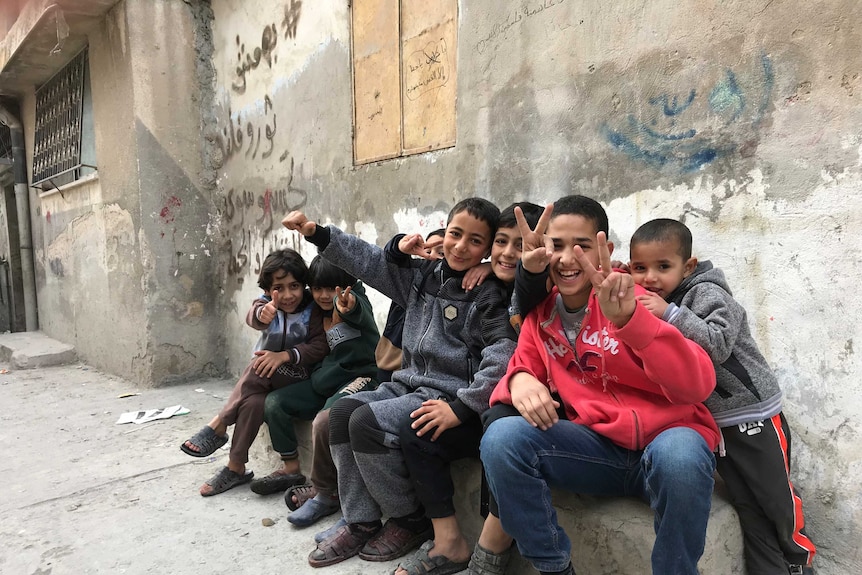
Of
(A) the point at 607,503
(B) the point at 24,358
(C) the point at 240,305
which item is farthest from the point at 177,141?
(A) the point at 607,503

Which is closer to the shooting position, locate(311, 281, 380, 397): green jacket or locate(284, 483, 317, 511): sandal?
locate(284, 483, 317, 511): sandal

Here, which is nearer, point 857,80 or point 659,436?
point 659,436

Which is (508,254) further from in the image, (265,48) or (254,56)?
(254,56)

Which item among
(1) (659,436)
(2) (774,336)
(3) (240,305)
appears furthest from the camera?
(3) (240,305)

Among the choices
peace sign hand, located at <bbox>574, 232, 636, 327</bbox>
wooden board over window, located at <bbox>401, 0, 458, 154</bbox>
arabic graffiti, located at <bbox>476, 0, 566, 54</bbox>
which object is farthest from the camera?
wooden board over window, located at <bbox>401, 0, 458, 154</bbox>

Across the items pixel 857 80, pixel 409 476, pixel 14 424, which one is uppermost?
pixel 857 80

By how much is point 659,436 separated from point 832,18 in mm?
1396

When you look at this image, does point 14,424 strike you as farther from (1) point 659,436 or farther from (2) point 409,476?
(1) point 659,436

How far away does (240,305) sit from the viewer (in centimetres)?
512

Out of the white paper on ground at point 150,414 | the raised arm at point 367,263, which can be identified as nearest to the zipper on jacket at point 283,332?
the raised arm at point 367,263

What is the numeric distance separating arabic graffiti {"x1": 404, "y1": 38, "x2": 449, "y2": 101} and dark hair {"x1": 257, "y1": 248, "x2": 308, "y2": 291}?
4.17ft

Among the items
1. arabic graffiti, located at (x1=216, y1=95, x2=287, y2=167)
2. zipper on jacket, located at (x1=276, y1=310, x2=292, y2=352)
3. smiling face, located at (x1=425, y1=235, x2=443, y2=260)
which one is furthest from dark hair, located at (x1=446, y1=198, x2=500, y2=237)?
arabic graffiti, located at (x1=216, y1=95, x2=287, y2=167)

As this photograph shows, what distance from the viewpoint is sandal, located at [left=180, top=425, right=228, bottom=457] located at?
9.00 feet

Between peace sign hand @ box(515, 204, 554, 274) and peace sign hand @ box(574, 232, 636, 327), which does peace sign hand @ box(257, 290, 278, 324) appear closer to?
peace sign hand @ box(515, 204, 554, 274)
